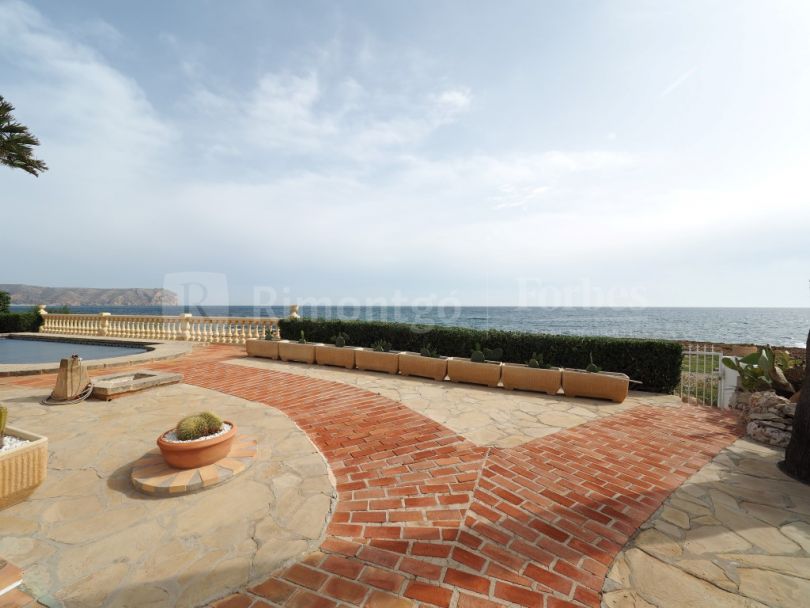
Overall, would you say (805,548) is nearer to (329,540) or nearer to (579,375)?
(329,540)

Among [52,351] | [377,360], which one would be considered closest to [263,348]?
[377,360]

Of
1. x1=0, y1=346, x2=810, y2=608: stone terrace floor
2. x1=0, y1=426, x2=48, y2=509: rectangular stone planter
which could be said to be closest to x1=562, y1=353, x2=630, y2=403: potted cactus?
x1=0, y1=346, x2=810, y2=608: stone terrace floor

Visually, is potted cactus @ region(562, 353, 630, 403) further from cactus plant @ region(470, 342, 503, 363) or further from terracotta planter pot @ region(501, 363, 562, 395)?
cactus plant @ region(470, 342, 503, 363)

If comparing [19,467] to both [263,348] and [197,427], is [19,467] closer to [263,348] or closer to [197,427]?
[197,427]

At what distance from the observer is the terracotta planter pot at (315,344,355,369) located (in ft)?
33.6

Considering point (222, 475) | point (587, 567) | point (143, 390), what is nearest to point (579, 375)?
point (587, 567)

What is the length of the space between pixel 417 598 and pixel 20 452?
3.93m

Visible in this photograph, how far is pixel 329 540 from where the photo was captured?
294cm

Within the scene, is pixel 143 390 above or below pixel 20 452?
below

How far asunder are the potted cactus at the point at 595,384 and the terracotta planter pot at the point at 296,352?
7.26 m

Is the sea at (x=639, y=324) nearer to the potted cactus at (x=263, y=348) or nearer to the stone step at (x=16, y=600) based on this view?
the potted cactus at (x=263, y=348)

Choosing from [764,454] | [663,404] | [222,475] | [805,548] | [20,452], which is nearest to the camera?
[805,548]

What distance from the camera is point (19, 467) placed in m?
3.33

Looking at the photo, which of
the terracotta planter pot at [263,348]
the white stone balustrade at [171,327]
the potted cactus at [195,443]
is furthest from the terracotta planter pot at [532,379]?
the white stone balustrade at [171,327]
